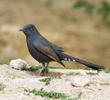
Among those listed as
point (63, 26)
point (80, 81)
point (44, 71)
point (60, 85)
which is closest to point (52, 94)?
point (60, 85)

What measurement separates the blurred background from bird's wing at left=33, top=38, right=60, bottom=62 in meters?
6.66

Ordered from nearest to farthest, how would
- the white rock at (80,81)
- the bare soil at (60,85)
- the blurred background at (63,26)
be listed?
the bare soil at (60,85)
the white rock at (80,81)
the blurred background at (63,26)

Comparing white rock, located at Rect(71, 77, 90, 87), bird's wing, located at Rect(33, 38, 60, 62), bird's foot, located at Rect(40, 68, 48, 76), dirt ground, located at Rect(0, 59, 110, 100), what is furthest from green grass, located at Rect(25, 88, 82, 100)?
bird's foot, located at Rect(40, 68, 48, 76)

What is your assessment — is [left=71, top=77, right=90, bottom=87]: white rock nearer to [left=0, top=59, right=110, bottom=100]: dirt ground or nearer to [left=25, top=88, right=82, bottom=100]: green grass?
[left=0, top=59, right=110, bottom=100]: dirt ground

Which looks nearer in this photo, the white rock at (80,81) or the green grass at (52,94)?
the green grass at (52,94)

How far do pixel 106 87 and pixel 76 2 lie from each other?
1320 cm

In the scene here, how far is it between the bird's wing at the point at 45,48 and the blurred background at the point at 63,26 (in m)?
6.66

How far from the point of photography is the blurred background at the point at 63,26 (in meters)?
15.9

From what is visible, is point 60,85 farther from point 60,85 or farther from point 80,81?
point 80,81

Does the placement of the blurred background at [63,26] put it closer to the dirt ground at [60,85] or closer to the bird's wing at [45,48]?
the bird's wing at [45,48]

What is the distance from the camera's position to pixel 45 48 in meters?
7.77

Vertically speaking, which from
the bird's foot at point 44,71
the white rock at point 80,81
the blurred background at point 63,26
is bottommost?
the white rock at point 80,81

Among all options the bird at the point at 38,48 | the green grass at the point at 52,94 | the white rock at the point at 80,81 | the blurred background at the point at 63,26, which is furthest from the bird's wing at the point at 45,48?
the blurred background at the point at 63,26

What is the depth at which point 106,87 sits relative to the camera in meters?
6.73
